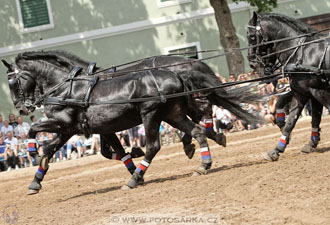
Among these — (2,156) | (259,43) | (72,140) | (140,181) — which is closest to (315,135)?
(259,43)

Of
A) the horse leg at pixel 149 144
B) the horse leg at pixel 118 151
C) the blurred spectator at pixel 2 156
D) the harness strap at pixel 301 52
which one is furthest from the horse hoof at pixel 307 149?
the blurred spectator at pixel 2 156

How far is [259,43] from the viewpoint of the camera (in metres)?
10.2

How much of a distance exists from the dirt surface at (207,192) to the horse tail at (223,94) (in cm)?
84

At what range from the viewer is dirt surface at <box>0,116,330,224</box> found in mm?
6754

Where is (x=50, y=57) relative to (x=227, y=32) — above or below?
above

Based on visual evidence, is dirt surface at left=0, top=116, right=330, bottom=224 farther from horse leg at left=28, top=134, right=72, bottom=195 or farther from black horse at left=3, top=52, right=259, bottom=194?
black horse at left=3, top=52, right=259, bottom=194

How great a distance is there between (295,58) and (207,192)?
2.85m

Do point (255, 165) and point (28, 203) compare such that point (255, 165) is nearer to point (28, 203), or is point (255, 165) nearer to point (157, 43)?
point (28, 203)

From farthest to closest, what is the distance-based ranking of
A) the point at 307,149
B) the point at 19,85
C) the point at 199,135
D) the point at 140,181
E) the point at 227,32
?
the point at 227,32 → the point at 307,149 → the point at 19,85 → the point at 140,181 → the point at 199,135

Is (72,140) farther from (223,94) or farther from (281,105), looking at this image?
(281,105)

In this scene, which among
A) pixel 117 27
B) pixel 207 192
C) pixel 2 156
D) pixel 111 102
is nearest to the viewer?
pixel 207 192

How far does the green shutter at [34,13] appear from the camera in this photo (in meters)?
24.5

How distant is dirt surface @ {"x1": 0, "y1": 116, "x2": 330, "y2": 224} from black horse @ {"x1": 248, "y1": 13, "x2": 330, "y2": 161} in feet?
2.12

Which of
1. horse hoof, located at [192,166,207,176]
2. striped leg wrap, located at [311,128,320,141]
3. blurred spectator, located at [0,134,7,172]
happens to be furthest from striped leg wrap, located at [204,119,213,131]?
blurred spectator, located at [0,134,7,172]
